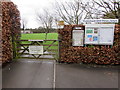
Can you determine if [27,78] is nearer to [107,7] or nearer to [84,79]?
[84,79]

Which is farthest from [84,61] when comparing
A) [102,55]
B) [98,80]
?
[98,80]

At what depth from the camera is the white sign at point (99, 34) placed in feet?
14.1

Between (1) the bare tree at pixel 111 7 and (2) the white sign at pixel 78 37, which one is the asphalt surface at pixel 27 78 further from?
(1) the bare tree at pixel 111 7

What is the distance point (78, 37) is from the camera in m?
4.47

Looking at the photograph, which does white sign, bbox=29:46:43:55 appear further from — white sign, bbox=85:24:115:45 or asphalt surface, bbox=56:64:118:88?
white sign, bbox=85:24:115:45

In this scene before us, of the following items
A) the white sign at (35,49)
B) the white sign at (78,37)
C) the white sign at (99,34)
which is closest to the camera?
the white sign at (99,34)

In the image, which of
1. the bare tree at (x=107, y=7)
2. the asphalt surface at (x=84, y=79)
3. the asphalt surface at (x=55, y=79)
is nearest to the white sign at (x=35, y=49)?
the asphalt surface at (x=55, y=79)

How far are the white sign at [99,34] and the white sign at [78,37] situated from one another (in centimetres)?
25

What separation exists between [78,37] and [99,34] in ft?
3.55

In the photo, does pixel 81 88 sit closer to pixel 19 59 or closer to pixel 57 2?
pixel 19 59

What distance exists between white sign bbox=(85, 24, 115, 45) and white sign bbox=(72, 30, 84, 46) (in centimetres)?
25

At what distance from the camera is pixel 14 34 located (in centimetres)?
508

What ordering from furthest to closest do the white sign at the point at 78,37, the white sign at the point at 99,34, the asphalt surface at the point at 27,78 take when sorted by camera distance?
the white sign at the point at 78,37 < the white sign at the point at 99,34 < the asphalt surface at the point at 27,78

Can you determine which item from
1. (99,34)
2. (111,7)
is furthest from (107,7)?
(99,34)
